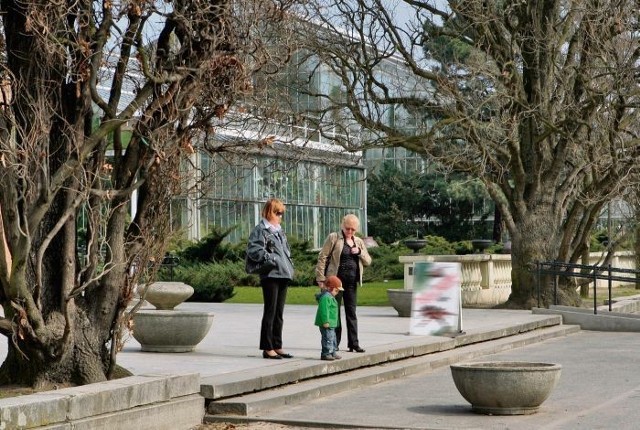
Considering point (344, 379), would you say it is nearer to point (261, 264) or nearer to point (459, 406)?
point (261, 264)

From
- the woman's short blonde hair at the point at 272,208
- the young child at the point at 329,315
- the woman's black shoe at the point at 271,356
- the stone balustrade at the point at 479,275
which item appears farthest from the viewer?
the stone balustrade at the point at 479,275

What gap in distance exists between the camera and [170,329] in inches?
602

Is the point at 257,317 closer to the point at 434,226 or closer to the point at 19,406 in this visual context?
the point at 19,406

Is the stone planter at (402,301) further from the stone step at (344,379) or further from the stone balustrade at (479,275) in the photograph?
the stone balustrade at (479,275)

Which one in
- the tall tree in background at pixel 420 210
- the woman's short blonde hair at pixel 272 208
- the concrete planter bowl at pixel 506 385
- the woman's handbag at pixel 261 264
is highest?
the tall tree in background at pixel 420 210

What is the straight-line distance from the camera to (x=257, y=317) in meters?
23.9

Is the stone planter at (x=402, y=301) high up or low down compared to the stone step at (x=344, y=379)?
up

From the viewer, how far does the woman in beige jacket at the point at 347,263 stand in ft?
50.1

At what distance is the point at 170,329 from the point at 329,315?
2212mm

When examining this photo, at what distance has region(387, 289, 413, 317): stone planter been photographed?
23.4m

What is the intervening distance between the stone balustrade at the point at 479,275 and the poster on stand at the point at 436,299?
990cm

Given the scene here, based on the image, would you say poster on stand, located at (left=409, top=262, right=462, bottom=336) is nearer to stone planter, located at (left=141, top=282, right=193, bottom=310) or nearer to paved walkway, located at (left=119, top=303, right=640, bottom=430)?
paved walkway, located at (left=119, top=303, right=640, bottom=430)

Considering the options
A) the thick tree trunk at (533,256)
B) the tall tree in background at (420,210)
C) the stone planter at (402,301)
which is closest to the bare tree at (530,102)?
the thick tree trunk at (533,256)

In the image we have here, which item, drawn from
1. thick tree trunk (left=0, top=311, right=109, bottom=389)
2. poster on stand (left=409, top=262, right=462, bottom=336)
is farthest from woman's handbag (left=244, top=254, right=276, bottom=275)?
Result: poster on stand (left=409, top=262, right=462, bottom=336)
